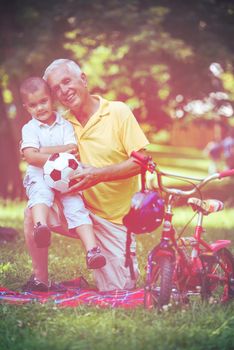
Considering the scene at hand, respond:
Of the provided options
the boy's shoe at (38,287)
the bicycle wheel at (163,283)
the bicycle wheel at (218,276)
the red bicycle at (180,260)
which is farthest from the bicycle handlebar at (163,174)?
the boy's shoe at (38,287)

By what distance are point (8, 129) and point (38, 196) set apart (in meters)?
10.2

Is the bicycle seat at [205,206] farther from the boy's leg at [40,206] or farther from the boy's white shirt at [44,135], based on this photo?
the boy's white shirt at [44,135]

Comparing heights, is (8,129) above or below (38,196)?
above

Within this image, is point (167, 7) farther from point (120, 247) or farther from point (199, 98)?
point (120, 247)

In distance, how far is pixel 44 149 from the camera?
17.9ft

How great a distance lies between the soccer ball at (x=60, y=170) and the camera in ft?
16.9

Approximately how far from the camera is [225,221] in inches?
411

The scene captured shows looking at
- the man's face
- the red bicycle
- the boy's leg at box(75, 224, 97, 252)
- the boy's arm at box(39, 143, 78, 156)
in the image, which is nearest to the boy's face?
the man's face

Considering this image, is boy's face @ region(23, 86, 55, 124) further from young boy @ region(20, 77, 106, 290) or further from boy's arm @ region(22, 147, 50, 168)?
boy's arm @ region(22, 147, 50, 168)

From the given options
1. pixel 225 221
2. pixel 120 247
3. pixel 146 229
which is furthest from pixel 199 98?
pixel 146 229

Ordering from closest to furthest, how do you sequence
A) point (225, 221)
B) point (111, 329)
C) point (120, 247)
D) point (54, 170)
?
1. point (111, 329)
2. point (54, 170)
3. point (120, 247)
4. point (225, 221)

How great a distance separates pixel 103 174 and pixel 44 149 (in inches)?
21.1

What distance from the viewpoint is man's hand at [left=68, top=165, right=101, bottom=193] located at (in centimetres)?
521

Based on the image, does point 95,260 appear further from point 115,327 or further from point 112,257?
point 115,327
